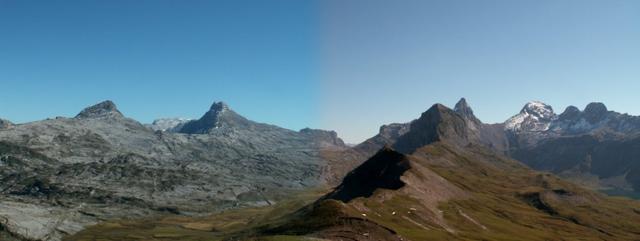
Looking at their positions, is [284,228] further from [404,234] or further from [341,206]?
[404,234]

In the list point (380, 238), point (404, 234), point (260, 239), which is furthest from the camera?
point (404, 234)

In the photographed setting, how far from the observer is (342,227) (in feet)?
568

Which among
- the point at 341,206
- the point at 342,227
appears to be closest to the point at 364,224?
the point at 342,227

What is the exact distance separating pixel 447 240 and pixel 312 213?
46.3 metres

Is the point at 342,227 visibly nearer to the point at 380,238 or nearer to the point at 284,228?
the point at 380,238

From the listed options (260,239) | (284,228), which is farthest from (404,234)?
(260,239)

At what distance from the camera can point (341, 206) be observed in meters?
195

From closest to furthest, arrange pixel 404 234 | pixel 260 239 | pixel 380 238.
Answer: pixel 260 239 → pixel 380 238 → pixel 404 234

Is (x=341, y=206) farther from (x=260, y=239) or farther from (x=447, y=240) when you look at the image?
(x=260, y=239)

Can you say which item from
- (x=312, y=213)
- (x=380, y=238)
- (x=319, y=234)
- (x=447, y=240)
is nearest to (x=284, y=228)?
(x=312, y=213)

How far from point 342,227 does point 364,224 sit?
7064mm

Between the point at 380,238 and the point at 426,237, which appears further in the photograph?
the point at 426,237

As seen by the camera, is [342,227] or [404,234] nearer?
[342,227]

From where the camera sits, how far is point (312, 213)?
19525cm
